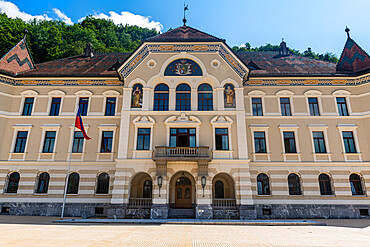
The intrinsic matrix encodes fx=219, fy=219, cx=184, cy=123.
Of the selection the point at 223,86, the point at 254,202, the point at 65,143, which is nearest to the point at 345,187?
the point at 254,202

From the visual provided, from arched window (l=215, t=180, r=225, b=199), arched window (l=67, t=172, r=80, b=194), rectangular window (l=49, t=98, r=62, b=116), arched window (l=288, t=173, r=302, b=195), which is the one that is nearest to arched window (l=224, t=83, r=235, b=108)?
arched window (l=215, t=180, r=225, b=199)

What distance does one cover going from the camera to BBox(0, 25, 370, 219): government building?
781 inches

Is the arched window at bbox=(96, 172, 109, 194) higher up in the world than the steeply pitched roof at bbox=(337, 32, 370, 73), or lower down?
lower down

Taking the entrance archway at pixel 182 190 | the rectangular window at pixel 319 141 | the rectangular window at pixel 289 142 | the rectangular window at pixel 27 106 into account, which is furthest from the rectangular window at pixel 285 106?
the rectangular window at pixel 27 106

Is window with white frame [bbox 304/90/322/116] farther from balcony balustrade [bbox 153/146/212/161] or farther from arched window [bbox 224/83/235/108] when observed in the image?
balcony balustrade [bbox 153/146/212/161]

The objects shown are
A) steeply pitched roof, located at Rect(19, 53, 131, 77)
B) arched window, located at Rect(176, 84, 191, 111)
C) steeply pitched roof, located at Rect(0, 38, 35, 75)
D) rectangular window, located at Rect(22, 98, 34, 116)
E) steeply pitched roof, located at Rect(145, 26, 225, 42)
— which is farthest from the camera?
steeply pitched roof, located at Rect(19, 53, 131, 77)

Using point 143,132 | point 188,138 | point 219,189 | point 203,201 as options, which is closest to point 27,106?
point 143,132

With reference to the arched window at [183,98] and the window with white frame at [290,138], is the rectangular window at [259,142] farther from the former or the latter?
the arched window at [183,98]

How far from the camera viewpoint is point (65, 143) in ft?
73.8

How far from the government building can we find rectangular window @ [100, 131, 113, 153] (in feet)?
0.47

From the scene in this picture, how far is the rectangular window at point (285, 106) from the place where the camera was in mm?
23297

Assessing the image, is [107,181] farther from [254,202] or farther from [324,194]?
[324,194]

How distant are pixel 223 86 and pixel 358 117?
46.7 feet

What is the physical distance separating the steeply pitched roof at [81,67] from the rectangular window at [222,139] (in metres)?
13.1
